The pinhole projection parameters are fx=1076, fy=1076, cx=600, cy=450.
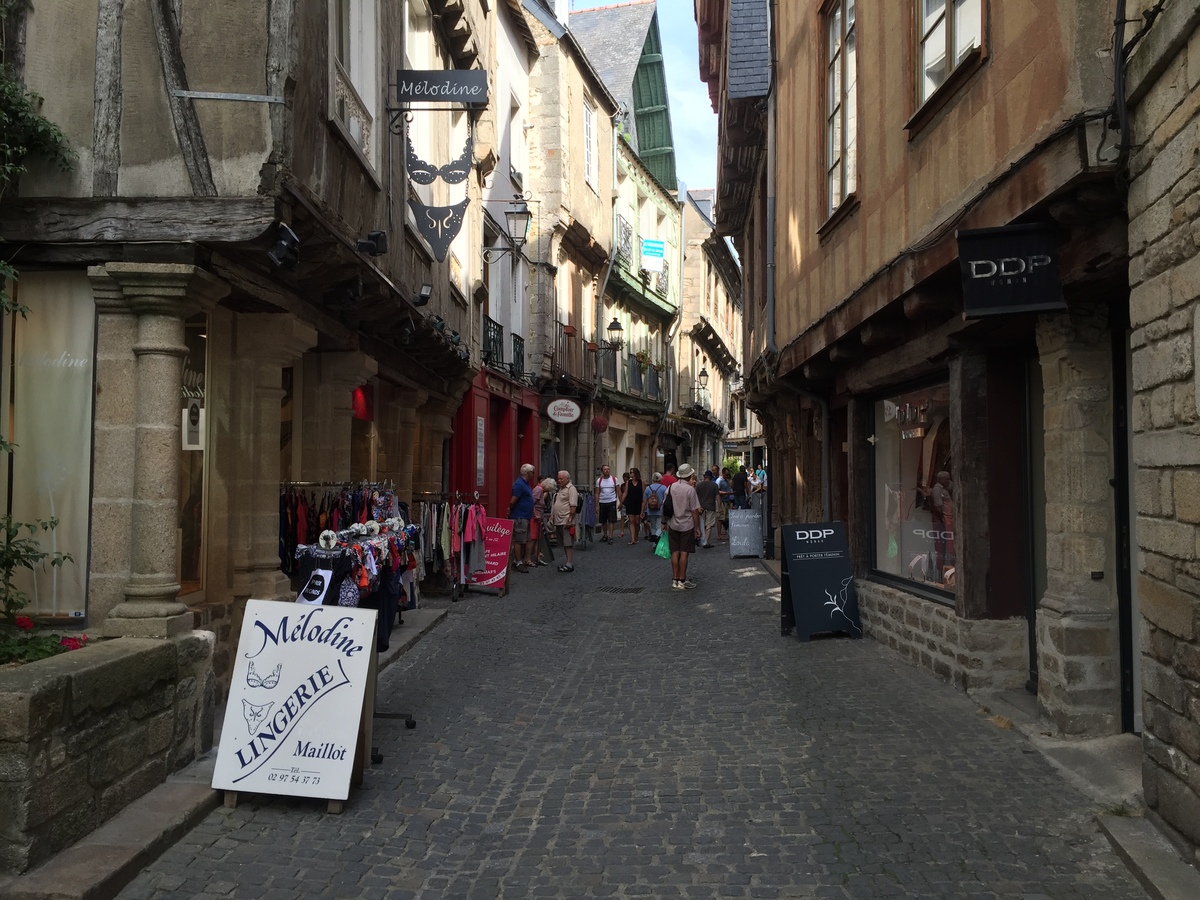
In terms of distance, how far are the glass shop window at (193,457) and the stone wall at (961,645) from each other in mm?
4957

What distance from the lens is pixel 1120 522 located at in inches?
232

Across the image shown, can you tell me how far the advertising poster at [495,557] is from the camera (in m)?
12.8

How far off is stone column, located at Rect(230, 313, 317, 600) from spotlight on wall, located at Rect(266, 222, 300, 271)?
1077mm

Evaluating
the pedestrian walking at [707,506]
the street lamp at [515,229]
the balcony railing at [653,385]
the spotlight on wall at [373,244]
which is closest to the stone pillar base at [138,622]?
the spotlight on wall at [373,244]

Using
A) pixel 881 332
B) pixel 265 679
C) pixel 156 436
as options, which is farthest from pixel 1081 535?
pixel 156 436

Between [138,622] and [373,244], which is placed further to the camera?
[373,244]

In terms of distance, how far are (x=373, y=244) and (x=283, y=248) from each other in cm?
232

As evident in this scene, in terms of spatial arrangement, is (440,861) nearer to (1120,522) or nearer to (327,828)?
(327,828)

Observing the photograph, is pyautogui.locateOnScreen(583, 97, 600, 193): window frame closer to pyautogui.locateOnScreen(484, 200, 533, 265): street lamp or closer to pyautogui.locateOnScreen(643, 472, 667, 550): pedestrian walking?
pyautogui.locateOnScreen(484, 200, 533, 265): street lamp

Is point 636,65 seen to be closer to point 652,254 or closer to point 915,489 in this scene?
point 652,254

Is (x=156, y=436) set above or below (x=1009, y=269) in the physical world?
below

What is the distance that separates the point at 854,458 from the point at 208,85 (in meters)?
6.66

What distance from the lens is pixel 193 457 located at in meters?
6.57

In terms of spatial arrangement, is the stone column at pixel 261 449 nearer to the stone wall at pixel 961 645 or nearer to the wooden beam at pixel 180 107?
the wooden beam at pixel 180 107
